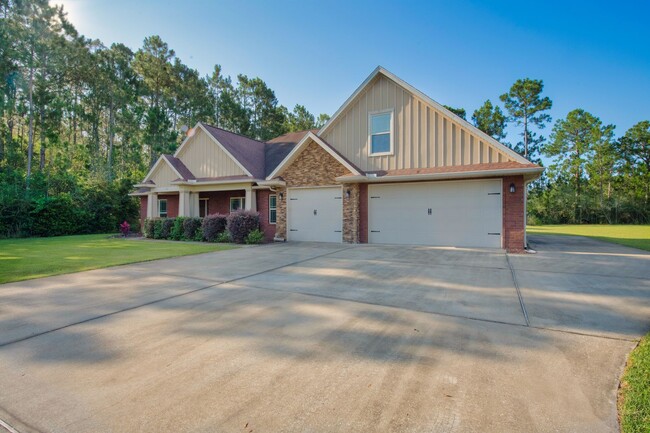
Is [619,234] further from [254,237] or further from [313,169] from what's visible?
[254,237]

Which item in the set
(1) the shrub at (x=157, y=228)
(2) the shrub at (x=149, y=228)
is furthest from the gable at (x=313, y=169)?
(2) the shrub at (x=149, y=228)

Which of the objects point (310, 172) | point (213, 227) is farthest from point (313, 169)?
point (213, 227)

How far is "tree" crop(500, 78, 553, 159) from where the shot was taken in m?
35.4

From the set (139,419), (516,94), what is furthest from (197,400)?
(516,94)

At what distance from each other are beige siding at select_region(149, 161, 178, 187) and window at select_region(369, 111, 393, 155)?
10.9m

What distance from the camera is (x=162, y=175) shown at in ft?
60.0

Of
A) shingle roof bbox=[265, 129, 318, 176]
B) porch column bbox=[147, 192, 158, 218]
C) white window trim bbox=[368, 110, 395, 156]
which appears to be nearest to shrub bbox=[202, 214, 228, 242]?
shingle roof bbox=[265, 129, 318, 176]

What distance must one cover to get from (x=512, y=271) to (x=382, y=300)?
407 cm

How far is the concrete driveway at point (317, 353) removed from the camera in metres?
2.26

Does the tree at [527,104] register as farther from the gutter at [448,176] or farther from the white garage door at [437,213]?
the white garage door at [437,213]

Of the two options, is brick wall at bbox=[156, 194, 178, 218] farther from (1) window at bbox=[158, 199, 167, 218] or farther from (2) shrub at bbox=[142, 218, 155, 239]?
(2) shrub at bbox=[142, 218, 155, 239]

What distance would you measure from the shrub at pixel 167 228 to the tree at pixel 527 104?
3706cm

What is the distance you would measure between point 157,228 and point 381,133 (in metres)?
12.1

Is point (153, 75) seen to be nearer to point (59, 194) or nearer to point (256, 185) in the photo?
point (59, 194)
